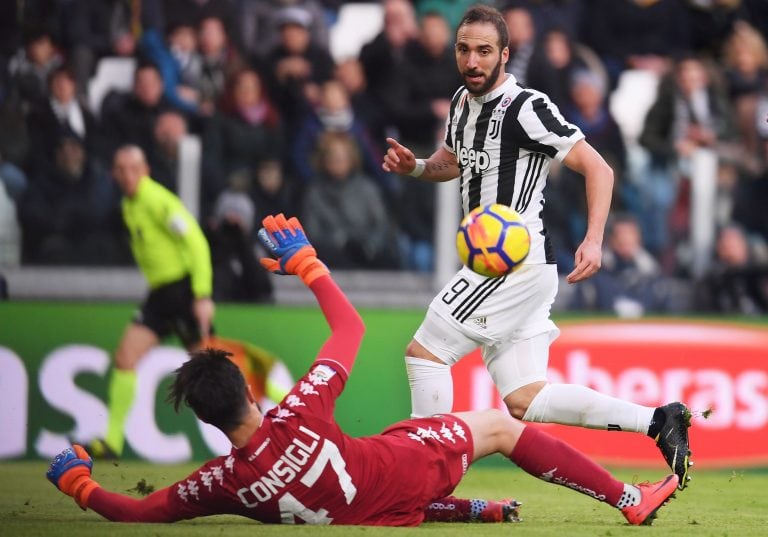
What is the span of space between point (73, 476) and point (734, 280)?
23.1ft

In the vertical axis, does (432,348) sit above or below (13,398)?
above

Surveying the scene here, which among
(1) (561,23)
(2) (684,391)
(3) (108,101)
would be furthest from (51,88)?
(2) (684,391)

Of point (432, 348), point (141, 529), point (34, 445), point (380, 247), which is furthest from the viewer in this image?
point (380, 247)

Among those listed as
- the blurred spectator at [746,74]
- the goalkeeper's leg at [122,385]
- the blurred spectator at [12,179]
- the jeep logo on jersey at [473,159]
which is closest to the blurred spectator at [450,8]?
the blurred spectator at [746,74]

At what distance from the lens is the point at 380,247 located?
1085cm

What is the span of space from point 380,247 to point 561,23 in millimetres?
3182

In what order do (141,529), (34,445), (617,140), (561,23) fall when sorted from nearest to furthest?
(141,529) < (34,445) < (617,140) < (561,23)

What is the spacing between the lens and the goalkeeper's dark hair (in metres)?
5.27

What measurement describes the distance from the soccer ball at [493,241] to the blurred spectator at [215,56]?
20.6ft

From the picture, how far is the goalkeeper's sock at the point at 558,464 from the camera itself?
19.2 ft

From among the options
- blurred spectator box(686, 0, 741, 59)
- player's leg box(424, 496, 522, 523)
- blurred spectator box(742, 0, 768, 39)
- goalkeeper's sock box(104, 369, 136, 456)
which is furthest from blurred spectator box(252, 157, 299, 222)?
player's leg box(424, 496, 522, 523)

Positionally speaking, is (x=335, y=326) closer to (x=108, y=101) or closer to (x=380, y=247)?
(x=380, y=247)

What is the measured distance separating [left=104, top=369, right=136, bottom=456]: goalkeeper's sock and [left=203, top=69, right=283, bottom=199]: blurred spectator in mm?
1751

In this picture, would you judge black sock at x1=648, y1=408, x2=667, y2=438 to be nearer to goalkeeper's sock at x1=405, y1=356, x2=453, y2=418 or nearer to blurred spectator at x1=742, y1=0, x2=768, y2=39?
goalkeeper's sock at x1=405, y1=356, x2=453, y2=418
